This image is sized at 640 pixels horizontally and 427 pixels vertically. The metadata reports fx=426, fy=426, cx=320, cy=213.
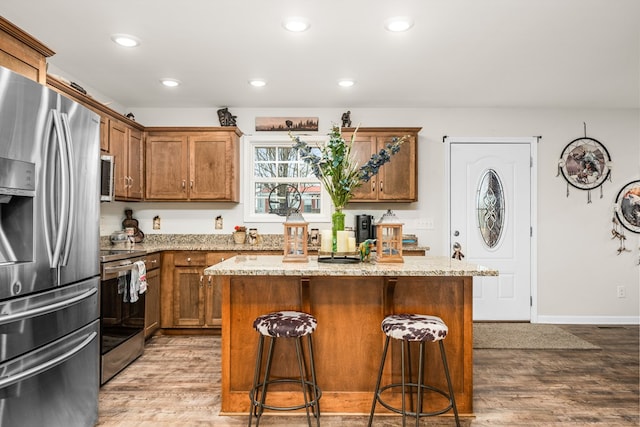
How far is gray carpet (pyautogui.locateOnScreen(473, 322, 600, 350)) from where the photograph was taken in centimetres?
393

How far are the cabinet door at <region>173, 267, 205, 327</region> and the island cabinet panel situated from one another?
1.90 metres

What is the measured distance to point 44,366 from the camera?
1937 mm

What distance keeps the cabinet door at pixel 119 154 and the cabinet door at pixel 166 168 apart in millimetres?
397

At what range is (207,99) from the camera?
15.1 feet

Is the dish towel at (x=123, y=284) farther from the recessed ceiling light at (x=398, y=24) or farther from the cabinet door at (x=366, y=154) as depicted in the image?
the recessed ceiling light at (x=398, y=24)

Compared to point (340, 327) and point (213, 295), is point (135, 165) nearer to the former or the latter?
point (213, 295)

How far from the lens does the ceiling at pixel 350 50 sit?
8.64 feet

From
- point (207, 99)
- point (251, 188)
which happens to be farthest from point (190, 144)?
point (251, 188)

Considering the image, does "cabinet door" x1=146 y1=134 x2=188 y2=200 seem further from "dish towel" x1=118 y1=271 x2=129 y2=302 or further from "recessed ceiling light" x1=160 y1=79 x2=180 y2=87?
"dish towel" x1=118 y1=271 x2=129 y2=302

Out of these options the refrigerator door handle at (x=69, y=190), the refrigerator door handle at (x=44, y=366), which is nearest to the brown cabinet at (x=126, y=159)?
the refrigerator door handle at (x=69, y=190)

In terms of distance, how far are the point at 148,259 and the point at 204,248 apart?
1.89 feet

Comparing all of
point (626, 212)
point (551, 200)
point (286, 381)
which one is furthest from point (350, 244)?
point (626, 212)

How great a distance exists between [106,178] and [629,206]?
5.52 m

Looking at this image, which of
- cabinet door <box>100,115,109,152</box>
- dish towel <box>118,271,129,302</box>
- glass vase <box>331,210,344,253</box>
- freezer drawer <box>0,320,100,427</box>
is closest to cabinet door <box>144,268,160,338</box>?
dish towel <box>118,271,129,302</box>
